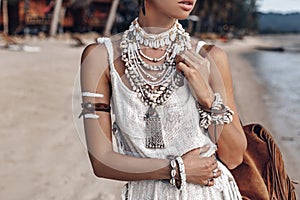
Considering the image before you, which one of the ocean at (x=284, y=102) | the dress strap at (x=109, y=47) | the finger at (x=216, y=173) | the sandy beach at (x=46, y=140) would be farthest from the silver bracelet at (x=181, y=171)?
the ocean at (x=284, y=102)

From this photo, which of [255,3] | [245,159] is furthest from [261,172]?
[255,3]

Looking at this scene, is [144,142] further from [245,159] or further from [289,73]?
[289,73]

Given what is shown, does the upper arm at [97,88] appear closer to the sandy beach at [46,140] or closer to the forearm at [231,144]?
the forearm at [231,144]

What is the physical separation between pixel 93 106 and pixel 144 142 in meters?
0.19

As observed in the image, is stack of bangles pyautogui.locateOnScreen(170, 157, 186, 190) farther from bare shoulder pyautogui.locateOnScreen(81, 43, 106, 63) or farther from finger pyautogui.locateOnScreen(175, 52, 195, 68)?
bare shoulder pyautogui.locateOnScreen(81, 43, 106, 63)

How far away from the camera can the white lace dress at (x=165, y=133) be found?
4.83ft

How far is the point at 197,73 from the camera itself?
4.70ft

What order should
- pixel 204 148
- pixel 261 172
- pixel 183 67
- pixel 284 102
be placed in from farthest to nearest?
pixel 284 102 < pixel 261 172 < pixel 204 148 < pixel 183 67

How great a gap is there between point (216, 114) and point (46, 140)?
19.3 feet

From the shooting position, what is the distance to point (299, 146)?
27.4ft

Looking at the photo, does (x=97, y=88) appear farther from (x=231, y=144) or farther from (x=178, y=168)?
(x=231, y=144)

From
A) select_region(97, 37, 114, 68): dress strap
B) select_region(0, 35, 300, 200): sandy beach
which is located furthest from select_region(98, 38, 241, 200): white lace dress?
select_region(0, 35, 300, 200): sandy beach

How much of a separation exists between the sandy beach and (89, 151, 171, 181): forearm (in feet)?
11.5

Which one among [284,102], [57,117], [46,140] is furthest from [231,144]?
[284,102]
